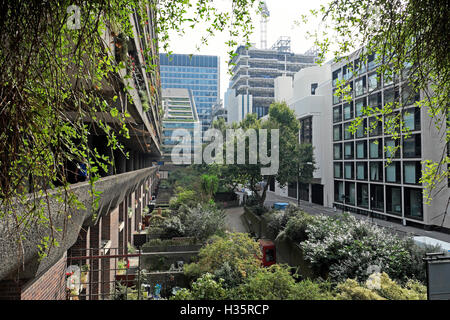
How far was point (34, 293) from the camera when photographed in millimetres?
3828

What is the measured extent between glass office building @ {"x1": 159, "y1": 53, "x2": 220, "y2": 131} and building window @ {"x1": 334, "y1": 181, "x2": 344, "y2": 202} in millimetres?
92856

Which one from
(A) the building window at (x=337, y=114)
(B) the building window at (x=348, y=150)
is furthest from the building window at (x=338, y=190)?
(A) the building window at (x=337, y=114)

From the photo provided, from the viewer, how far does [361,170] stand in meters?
30.5

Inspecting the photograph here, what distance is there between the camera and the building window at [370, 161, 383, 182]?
27694 millimetres

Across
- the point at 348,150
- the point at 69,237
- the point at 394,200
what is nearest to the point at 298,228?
the point at 69,237

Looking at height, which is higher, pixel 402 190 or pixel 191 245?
pixel 402 190

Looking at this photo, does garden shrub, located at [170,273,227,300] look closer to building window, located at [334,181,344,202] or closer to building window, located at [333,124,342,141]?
building window, located at [334,181,344,202]

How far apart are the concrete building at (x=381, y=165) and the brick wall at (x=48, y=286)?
57.8ft

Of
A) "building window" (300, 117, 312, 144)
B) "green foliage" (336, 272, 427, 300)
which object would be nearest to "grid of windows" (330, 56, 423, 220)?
"building window" (300, 117, 312, 144)

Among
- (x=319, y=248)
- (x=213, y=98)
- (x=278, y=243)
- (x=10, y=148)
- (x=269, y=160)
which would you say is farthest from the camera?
(x=213, y=98)

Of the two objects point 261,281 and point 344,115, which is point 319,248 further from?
point 344,115

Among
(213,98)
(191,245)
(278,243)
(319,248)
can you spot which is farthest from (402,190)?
(213,98)
